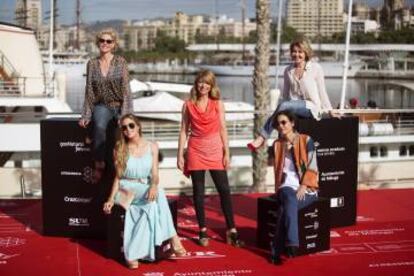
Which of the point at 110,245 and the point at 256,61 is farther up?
the point at 256,61

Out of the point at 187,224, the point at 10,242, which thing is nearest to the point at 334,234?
the point at 187,224

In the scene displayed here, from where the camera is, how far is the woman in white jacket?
6039 millimetres

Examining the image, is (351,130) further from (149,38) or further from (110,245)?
(149,38)

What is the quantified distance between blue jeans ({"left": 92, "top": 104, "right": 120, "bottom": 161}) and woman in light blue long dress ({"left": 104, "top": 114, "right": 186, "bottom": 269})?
41cm

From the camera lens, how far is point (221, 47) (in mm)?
112562

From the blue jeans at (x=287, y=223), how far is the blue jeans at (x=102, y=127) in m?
1.68

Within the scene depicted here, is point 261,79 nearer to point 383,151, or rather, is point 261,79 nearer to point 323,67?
point 383,151

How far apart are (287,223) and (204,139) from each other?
3.54ft

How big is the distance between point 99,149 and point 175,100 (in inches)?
788

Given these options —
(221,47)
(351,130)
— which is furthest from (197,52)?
(351,130)

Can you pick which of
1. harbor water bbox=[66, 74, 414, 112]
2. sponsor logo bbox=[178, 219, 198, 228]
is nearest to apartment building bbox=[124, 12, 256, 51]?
harbor water bbox=[66, 74, 414, 112]

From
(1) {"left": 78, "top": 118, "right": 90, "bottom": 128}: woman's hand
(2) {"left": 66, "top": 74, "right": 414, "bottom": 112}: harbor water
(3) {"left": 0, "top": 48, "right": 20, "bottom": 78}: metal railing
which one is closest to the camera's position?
(1) {"left": 78, "top": 118, "right": 90, "bottom": 128}: woman's hand

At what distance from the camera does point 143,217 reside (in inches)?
212

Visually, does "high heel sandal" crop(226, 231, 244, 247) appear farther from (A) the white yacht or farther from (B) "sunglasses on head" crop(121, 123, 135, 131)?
(A) the white yacht
